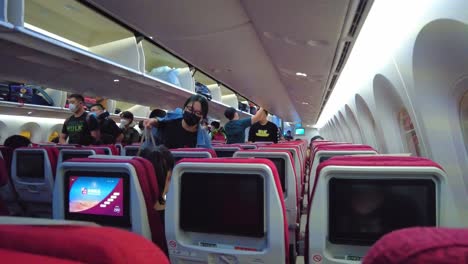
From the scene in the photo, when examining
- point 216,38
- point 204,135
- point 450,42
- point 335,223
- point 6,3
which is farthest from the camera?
point 216,38

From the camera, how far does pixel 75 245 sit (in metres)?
0.67

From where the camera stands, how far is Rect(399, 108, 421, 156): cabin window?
806 cm

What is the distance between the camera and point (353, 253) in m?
2.01

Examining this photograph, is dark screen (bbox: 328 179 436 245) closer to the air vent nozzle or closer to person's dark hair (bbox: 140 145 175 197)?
person's dark hair (bbox: 140 145 175 197)

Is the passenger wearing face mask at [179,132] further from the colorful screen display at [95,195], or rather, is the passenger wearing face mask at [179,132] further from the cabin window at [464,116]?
the cabin window at [464,116]

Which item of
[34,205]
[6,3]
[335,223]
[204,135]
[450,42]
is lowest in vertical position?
[34,205]

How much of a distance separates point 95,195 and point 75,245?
70.6 inches

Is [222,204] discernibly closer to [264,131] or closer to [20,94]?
[264,131]

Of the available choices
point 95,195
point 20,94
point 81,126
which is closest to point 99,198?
point 95,195

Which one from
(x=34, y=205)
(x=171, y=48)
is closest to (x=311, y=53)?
(x=171, y=48)

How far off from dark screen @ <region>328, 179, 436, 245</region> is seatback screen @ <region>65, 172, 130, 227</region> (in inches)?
47.4

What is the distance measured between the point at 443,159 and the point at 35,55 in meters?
5.82

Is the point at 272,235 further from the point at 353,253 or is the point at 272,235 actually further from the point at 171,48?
the point at 171,48

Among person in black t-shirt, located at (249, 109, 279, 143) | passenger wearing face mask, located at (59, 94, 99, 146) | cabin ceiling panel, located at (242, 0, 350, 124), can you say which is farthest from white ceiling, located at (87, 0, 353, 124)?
passenger wearing face mask, located at (59, 94, 99, 146)
